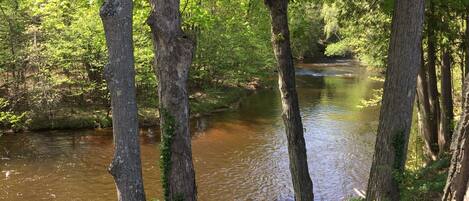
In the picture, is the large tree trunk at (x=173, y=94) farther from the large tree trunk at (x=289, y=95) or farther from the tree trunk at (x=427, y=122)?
the tree trunk at (x=427, y=122)

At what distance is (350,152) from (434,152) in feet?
16.9

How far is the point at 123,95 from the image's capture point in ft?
19.6

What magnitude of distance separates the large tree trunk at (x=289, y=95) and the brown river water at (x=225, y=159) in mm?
4451

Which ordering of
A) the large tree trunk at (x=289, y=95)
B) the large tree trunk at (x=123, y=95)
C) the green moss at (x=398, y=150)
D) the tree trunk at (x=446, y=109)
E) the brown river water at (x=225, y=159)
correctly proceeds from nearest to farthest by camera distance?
the large tree trunk at (x=123, y=95), the green moss at (x=398, y=150), the large tree trunk at (x=289, y=95), the tree trunk at (x=446, y=109), the brown river water at (x=225, y=159)

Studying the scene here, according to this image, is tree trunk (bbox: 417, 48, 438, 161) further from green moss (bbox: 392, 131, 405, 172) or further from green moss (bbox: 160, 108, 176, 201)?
green moss (bbox: 160, 108, 176, 201)

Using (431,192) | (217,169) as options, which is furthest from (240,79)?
(431,192)

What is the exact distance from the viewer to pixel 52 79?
2162cm

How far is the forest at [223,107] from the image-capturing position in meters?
6.20

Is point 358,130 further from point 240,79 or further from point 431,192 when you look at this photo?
point 431,192

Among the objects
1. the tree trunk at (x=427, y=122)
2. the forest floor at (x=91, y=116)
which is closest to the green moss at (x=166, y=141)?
the tree trunk at (x=427, y=122)

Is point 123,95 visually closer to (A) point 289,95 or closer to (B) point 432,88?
(A) point 289,95

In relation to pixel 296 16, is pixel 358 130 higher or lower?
lower

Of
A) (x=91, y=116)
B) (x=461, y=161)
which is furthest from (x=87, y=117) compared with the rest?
(x=461, y=161)

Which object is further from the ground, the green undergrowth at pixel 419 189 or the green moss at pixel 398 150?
the green moss at pixel 398 150
